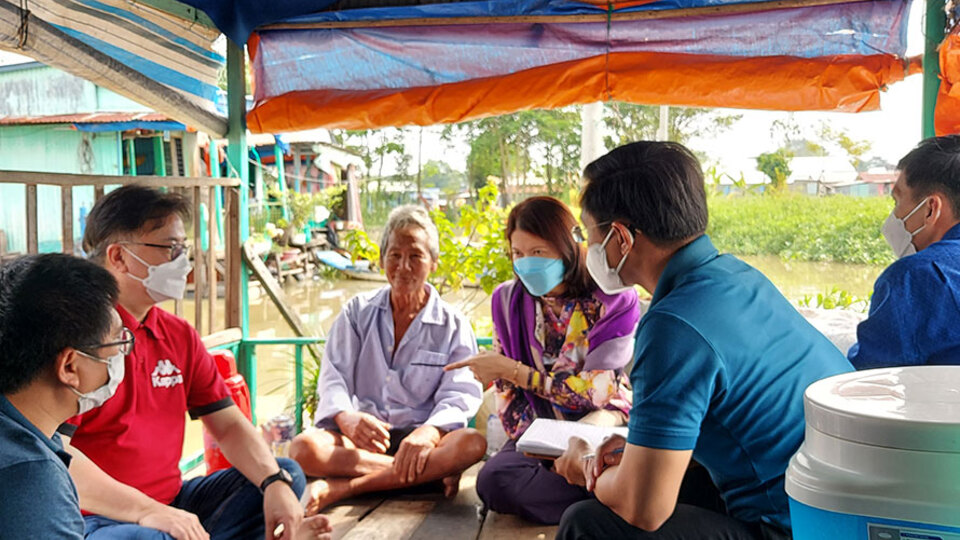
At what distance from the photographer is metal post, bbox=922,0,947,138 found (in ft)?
10.7

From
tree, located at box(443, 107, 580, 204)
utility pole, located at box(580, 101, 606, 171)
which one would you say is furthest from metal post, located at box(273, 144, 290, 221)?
utility pole, located at box(580, 101, 606, 171)

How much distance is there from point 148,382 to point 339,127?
2051 millimetres

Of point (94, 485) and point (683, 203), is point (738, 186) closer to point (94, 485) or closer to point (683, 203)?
point (683, 203)

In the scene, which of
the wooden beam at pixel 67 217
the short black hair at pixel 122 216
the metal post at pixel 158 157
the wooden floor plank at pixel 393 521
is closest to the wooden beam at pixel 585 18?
the wooden beam at pixel 67 217

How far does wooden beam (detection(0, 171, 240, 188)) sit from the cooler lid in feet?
8.13

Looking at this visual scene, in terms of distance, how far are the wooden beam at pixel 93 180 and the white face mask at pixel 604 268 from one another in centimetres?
186

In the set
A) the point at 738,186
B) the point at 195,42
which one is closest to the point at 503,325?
the point at 195,42

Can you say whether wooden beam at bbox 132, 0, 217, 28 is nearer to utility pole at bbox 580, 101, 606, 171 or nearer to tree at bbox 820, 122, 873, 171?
utility pole at bbox 580, 101, 606, 171

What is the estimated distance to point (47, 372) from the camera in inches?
58.3

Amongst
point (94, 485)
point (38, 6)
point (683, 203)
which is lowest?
point (94, 485)

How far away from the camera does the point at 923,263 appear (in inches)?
83.8

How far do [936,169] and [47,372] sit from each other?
7.79 ft

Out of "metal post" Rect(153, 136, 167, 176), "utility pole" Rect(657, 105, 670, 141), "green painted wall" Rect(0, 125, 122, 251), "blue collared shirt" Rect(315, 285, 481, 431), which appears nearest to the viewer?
"blue collared shirt" Rect(315, 285, 481, 431)

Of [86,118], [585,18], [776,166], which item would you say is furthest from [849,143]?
[86,118]
